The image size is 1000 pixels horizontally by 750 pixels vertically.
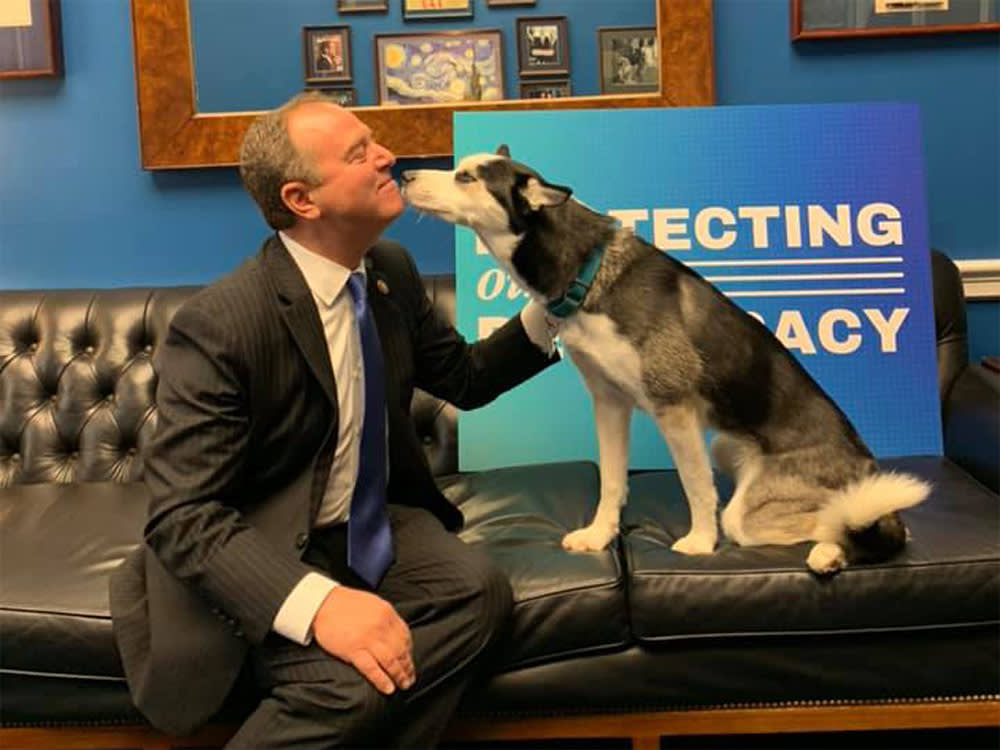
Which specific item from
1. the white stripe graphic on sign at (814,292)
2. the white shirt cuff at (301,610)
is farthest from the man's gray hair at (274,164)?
the white stripe graphic on sign at (814,292)

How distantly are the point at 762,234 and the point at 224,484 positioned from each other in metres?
1.64

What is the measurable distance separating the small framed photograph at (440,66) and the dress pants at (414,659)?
1.44 metres

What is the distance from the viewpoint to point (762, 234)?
261 cm

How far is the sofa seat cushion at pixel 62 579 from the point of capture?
174cm

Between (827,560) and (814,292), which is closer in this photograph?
(827,560)

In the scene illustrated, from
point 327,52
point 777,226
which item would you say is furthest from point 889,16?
point 327,52

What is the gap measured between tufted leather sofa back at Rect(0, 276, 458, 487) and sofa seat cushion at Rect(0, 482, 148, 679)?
26cm

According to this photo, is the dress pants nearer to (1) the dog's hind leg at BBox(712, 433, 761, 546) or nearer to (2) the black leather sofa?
(2) the black leather sofa

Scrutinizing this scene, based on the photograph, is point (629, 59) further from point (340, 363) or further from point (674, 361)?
point (340, 363)

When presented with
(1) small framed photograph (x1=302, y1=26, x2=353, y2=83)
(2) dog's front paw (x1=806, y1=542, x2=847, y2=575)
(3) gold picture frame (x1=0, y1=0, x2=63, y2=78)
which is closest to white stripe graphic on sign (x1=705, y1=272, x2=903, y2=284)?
(2) dog's front paw (x1=806, y1=542, x2=847, y2=575)

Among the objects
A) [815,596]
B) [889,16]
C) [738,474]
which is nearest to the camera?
[815,596]

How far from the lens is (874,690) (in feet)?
5.90

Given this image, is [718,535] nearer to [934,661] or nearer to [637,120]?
[934,661]

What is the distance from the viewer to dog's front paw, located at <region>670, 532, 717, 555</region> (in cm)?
184
